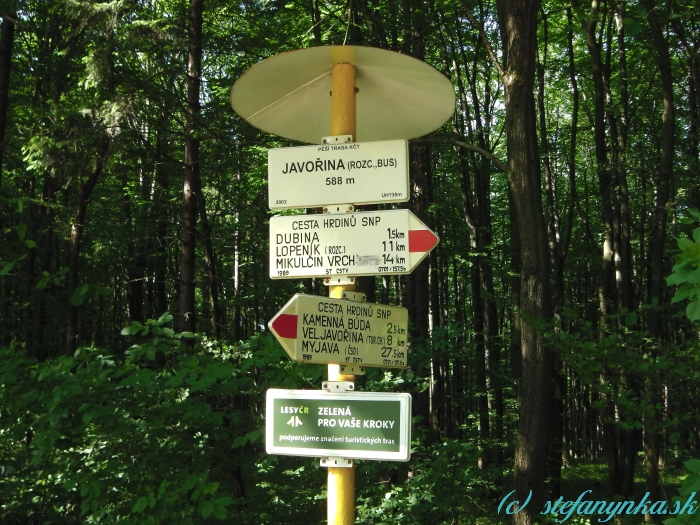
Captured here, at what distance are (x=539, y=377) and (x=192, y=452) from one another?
4.36 metres

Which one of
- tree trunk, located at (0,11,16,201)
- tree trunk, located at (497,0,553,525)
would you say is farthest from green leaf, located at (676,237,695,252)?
tree trunk, located at (0,11,16,201)

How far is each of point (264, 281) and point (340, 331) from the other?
13.4m

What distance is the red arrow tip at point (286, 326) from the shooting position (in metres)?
2.80

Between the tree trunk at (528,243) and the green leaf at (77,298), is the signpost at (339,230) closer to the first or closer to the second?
the green leaf at (77,298)

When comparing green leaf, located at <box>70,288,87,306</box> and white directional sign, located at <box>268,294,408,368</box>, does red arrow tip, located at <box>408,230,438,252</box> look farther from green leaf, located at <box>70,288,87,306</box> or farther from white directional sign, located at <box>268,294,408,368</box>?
green leaf, located at <box>70,288,87,306</box>

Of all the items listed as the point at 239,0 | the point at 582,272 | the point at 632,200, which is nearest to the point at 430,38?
the point at 239,0

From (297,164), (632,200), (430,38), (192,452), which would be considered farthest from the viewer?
(632,200)

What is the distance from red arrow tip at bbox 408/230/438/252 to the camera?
9.89 ft

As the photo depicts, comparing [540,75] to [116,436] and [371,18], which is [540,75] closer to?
[371,18]

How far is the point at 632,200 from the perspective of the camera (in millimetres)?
22609

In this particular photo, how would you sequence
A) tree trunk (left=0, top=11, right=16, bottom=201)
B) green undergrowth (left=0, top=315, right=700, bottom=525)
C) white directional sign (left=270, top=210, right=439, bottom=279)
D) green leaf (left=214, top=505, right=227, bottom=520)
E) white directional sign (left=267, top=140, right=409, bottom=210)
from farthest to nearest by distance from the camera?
tree trunk (left=0, top=11, right=16, bottom=201), green undergrowth (left=0, top=315, right=700, bottom=525), green leaf (left=214, top=505, right=227, bottom=520), white directional sign (left=267, top=140, right=409, bottom=210), white directional sign (left=270, top=210, right=439, bottom=279)

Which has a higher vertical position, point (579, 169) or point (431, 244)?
point (579, 169)

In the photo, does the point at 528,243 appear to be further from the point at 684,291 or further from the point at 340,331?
the point at 340,331

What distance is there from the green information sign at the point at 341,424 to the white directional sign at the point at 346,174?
0.87 m
